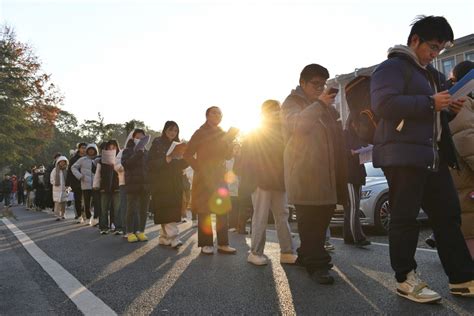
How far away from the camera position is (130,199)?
7988mm

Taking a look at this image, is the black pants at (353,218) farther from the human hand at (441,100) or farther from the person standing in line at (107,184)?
the person standing in line at (107,184)

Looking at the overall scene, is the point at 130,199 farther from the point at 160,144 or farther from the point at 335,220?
the point at 335,220

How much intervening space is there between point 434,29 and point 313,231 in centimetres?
198

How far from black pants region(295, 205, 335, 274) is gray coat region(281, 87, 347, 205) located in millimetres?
131

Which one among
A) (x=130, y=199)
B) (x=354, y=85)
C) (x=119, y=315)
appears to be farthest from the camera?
(x=130, y=199)

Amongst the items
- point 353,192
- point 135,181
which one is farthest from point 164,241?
point 353,192

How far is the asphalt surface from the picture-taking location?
3.33m

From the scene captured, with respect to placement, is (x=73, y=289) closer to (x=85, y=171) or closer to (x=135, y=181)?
(x=135, y=181)

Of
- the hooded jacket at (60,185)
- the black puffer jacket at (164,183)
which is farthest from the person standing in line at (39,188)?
the black puffer jacket at (164,183)

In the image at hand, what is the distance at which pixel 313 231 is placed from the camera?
433 centimetres

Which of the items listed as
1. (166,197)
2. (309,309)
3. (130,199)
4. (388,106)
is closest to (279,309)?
(309,309)

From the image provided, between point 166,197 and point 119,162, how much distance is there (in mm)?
1716

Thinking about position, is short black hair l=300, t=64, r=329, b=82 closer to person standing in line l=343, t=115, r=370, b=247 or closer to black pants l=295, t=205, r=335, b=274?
black pants l=295, t=205, r=335, b=274

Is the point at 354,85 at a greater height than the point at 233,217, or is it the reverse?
the point at 354,85
